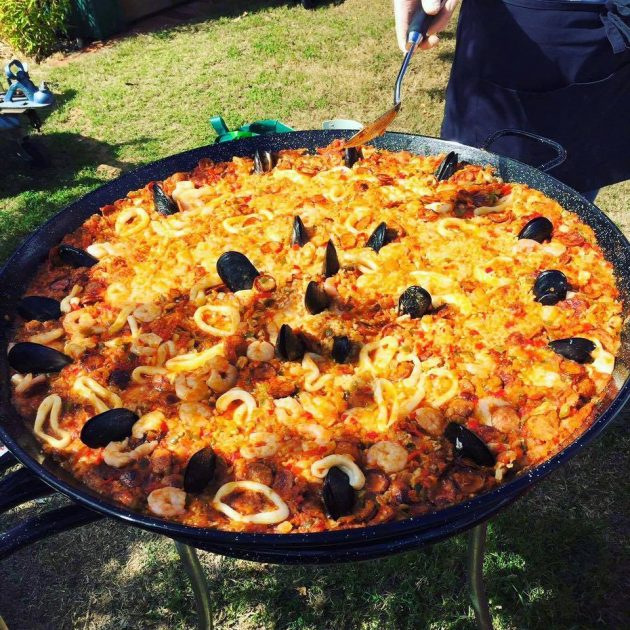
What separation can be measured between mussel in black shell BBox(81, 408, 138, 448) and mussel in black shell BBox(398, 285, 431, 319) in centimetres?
142

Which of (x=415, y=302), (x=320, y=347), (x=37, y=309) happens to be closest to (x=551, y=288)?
(x=415, y=302)

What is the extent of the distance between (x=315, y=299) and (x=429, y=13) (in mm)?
2041

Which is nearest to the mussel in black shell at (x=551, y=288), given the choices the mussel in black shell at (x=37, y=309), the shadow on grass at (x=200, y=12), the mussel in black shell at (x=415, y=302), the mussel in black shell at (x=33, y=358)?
the mussel in black shell at (x=415, y=302)

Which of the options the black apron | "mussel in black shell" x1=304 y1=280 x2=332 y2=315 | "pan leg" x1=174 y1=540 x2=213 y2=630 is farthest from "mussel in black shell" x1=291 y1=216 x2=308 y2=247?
the black apron

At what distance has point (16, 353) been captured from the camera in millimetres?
2777

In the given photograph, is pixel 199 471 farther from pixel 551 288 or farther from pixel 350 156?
pixel 350 156

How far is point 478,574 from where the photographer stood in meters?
3.23

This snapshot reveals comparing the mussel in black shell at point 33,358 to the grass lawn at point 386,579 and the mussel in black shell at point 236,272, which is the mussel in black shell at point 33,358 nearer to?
the mussel in black shell at point 236,272

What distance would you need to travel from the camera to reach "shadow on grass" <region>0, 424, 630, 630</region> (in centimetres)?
388

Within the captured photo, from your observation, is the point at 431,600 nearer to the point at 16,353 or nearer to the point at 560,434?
the point at 560,434

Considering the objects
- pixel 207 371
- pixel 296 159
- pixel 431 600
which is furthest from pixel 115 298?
pixel 431 600

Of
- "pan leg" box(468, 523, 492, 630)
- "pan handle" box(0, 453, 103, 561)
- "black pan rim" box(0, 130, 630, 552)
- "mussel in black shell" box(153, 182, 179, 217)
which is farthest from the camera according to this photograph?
"mussel in black shell" box(153, 182, 179, 217)

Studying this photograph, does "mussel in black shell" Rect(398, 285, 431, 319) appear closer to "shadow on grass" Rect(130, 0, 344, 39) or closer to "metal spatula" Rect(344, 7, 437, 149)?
"metal spatula" Rect(344, 7, 437, 149)

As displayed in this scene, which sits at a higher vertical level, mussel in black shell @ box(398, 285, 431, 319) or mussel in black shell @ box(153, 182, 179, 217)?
mussel in black shell @ box(153, 182, 179, 217)
